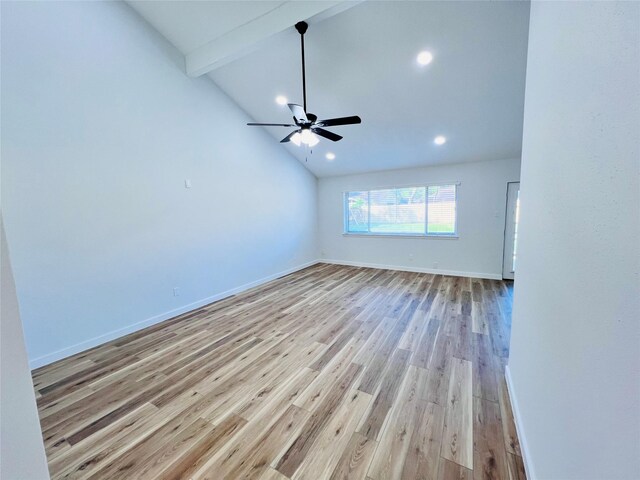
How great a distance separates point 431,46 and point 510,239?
3.69 metres

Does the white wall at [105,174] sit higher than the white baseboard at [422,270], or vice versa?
the white wall at [105,174]

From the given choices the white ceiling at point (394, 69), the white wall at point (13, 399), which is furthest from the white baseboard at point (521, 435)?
the white ceiling at point (394, 69)

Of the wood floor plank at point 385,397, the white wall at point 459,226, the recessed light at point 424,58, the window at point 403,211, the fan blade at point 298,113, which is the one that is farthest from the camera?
the window at point 403,211

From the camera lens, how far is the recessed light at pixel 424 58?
9.50ft

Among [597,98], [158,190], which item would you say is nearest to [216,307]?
[158,190]

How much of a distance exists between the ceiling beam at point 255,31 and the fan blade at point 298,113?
2.80ft

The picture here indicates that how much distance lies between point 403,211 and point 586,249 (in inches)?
204

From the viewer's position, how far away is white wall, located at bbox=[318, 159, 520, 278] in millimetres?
4762

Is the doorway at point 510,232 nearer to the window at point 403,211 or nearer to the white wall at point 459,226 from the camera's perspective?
the white wall at point 459,226

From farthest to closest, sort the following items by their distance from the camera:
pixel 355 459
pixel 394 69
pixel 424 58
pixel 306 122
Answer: pixel 394 69, pixel 424 58, pixel 306 122, pixel 355 459

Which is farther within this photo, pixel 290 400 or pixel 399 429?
pixel 290 400

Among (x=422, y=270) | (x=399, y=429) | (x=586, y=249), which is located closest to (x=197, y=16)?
(x=586, y=249)

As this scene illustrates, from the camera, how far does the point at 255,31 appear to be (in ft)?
9.10

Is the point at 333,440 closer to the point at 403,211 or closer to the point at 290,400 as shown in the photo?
the point at 290,400
